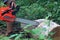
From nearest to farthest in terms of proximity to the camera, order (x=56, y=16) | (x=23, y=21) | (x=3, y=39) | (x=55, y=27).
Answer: (x=55, y=27), (x=3, y=39), (x=23, y=21), (x=56, y=16)

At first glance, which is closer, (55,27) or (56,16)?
(55,27)

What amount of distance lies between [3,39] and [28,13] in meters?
1.95

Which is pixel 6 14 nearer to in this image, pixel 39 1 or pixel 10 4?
pixel 10 4

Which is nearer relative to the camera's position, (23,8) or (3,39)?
(3,39)

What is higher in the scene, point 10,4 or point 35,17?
point 10,4

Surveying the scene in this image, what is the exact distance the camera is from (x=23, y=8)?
7570 mm

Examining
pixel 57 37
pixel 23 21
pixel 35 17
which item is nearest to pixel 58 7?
pixel 35 17

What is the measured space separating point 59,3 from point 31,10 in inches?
32.7

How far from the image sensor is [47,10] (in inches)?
286

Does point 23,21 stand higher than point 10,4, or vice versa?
point 10,4

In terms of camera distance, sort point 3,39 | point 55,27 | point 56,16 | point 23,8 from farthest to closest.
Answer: point 23,8
point 56,16
point 3,39
point 55,27

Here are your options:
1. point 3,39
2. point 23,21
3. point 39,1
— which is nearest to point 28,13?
point 39,1

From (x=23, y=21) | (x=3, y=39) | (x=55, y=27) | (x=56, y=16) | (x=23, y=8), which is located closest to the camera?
(x=55, y=27)

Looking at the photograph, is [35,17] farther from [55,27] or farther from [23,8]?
[55,27]
